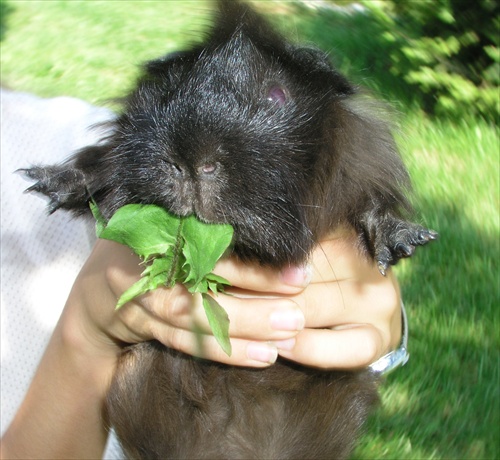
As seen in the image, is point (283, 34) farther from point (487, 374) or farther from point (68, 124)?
point (487, 374)

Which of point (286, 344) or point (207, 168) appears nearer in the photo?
point (207, 168)

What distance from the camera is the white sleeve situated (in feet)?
7.32

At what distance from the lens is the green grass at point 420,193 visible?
8.61ft

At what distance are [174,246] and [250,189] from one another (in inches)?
9.1

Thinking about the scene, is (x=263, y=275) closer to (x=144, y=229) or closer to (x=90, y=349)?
(x=144, y=229)

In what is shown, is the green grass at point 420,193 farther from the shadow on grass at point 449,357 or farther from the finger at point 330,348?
the finger at point 330,348

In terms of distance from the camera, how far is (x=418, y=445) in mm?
2574

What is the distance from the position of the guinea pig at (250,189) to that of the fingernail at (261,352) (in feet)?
0.49

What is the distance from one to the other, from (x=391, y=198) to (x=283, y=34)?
0.57m

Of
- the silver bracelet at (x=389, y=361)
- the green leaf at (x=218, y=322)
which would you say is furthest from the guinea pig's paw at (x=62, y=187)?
the silver bracelet at (x=389, y=361)

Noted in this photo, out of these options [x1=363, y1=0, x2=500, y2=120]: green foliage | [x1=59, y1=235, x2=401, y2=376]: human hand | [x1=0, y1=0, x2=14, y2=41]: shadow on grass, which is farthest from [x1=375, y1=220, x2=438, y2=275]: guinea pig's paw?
[x1=0, y1=0, x2=14, y2=41]: shadow on grass

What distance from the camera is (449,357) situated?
285 cm

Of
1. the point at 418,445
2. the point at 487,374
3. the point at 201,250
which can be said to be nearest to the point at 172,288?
the point at 201,250

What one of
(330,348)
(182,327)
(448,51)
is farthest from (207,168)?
(448,51)
